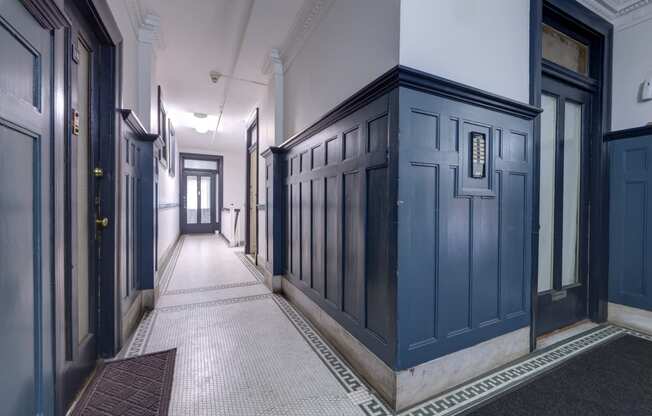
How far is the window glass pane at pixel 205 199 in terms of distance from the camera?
9.12 meters

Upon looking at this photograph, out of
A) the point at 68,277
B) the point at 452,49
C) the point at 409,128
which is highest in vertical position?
the point at 452,49

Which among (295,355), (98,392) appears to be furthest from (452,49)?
(98,392)

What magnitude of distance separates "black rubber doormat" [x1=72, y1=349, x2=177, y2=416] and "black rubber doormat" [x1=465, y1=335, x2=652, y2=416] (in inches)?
63.5

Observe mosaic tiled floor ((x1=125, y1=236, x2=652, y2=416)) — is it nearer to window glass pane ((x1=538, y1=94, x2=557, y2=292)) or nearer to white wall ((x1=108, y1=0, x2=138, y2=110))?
window glass pane ((x1=538, y1=94, x2=557, y2=292))

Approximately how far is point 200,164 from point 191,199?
1.17 m

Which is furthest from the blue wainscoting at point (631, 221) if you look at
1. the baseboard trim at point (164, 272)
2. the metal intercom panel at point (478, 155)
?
the baseboard trim at point (164, 272)

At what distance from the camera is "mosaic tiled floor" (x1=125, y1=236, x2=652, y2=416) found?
1431 millimetres

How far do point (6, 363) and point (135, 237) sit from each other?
75.6 inches

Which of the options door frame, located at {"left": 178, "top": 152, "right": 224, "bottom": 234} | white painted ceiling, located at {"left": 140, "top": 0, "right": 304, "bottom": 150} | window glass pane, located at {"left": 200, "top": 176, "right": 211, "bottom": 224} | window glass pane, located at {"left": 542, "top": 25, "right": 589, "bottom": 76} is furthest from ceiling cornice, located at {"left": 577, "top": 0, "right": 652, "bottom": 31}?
window glass pane, located at {"left": 200, "top": 176, "right": 211, "bottom": 224}

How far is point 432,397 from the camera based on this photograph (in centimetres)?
150

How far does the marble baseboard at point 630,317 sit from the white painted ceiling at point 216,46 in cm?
377

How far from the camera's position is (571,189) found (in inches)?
93.4

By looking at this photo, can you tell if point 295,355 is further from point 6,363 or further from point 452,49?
point 452,49

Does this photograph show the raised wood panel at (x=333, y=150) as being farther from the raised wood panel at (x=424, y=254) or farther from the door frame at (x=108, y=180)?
the door frame at (x=108, y=180)
